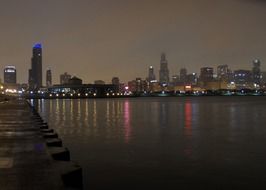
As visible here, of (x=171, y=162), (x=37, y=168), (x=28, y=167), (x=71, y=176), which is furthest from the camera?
(x=171, y=162)

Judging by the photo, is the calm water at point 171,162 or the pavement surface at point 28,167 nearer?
the pavement surface at point 28,167

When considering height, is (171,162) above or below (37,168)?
below

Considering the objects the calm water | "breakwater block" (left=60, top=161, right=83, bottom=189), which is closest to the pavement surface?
"breakwater block" (left=60, top=161, right=83, bottom=189)

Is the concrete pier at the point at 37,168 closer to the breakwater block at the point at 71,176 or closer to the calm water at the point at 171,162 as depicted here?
the breakwater block at the point at 71,176

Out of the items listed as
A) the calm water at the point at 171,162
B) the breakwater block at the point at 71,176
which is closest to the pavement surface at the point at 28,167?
the breakwater block at the point at 71,176

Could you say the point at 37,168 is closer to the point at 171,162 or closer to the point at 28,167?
the point at 28,167

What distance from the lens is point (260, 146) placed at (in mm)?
29469

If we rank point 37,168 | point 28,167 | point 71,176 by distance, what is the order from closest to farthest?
point 71,176, point 37,168, point 28,167

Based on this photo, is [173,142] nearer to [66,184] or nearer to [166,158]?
[166,158]

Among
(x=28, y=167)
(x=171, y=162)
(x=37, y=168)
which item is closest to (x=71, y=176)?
(x=37, y=168)

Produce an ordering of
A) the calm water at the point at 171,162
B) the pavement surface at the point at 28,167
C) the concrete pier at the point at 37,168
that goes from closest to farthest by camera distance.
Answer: the pavement surface at the point at 28,167, the concrete pier at the point at 37,168, the calm water at the point at 171,162

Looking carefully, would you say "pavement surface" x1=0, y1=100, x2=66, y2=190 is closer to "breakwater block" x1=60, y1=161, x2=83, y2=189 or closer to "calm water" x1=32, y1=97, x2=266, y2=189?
"breakwater block" x1=60, y1=161, x2=83, y2=189

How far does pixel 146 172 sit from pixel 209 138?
662 inches

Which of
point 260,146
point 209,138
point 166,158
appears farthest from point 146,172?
point 209,138
